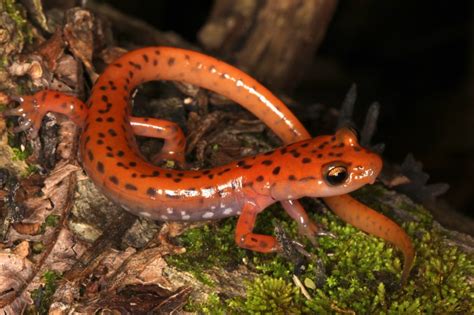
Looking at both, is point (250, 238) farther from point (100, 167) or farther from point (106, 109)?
point (106, 109)

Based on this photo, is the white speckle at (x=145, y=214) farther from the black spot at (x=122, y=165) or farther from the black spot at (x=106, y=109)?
the black spot at (x=106, y=109)

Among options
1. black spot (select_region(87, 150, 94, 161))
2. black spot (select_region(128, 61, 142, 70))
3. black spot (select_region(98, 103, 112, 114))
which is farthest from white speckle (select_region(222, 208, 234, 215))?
black spot (select_region(128, 61, 142, 70))

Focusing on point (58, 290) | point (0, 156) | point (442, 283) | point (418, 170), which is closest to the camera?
point (58, 290)

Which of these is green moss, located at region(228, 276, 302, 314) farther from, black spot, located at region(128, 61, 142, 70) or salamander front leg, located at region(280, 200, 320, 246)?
black spot, located at region(128, 61, 142, 70)

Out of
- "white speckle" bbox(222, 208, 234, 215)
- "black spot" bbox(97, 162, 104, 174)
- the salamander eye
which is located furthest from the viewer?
"white speckle" bbox(222, 208, 234, 215)

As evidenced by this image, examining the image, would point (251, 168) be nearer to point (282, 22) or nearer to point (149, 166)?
point (149, 166)

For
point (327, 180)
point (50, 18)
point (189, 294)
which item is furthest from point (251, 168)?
point (50, 18)
